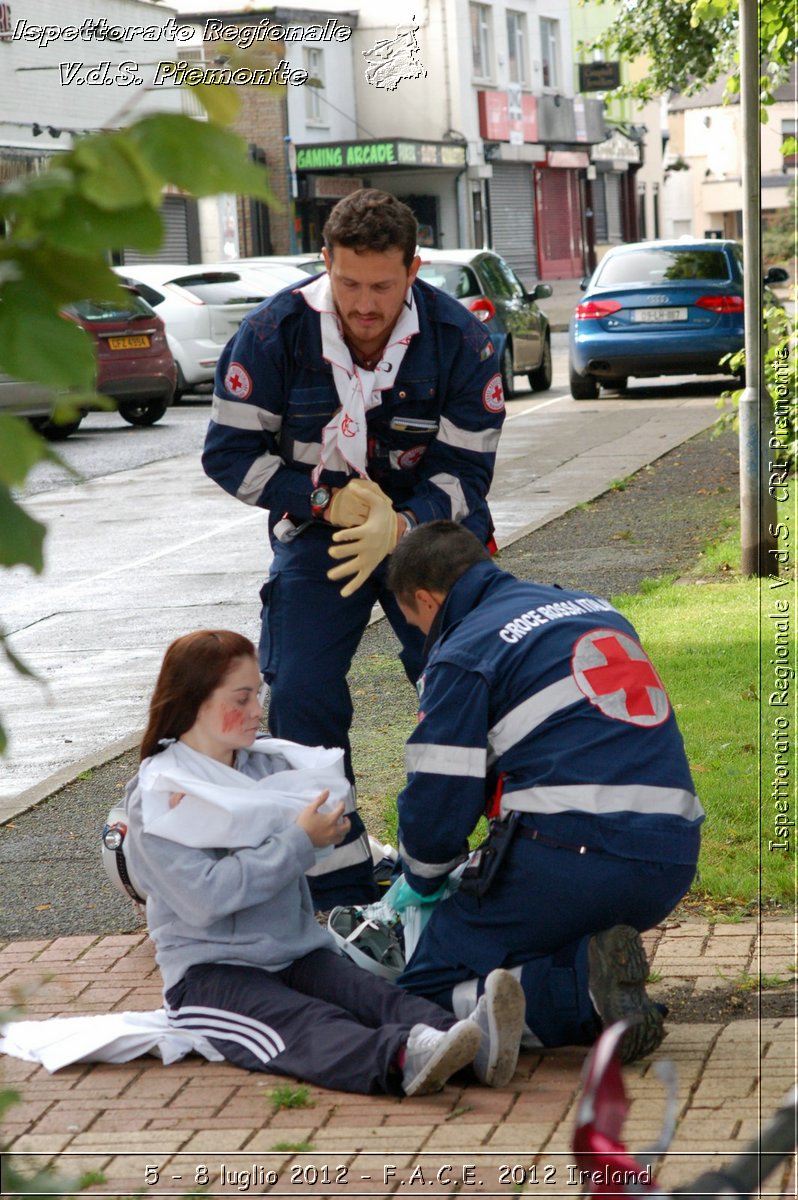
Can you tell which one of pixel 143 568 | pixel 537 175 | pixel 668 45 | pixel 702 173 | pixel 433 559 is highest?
pixel 668 45

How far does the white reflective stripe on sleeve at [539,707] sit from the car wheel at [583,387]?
16.2 metres

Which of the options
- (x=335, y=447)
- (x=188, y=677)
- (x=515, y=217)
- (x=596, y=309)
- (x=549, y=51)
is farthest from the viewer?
(x=549, y=51)

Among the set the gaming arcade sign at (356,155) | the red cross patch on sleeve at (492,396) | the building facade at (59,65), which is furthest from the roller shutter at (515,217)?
the red cross patch on sleeve at (492,396)

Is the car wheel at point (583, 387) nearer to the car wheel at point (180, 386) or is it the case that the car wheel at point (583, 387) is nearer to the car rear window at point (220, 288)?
the car rear window at point (220, 288)

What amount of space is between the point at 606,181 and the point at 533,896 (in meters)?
59.5

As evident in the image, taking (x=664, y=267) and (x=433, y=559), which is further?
(x=664, y=267)

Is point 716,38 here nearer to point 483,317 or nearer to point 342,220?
point 483,317

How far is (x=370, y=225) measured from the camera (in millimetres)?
4496

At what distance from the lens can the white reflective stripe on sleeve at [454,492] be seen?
16.2 feet

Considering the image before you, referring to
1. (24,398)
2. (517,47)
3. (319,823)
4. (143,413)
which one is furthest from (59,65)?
(24,398)

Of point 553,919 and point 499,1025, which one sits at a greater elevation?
point 553,919

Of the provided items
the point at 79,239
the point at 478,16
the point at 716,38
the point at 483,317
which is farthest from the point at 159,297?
the point at 478,16

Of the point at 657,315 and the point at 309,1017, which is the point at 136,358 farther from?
the point at 309,1017

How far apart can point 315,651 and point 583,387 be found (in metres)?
15.4
